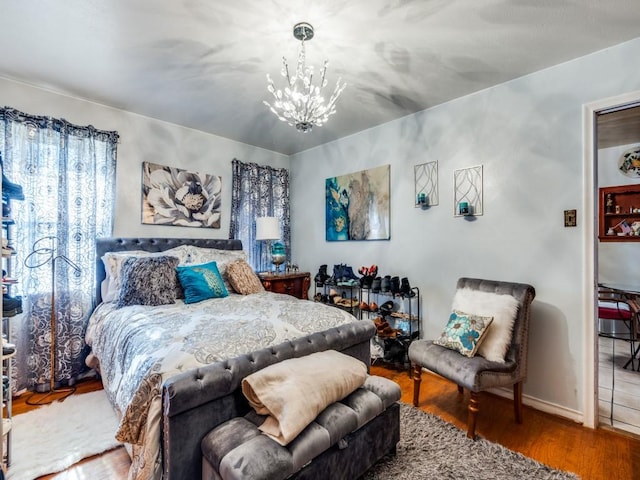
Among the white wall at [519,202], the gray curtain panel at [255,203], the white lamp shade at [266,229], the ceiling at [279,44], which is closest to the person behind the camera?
the ceiling at [279,44]

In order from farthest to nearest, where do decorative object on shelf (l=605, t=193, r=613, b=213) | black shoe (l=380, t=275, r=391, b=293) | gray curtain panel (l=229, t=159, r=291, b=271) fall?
1. decorative object on shelf (l=605, t=193, r=613, b=213)
2. gray curtain panel (l=229, t=159, r=291, b=271)
3. black shoe (l=380, t=275, r=391, b=293)

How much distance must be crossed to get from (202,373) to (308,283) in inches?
114

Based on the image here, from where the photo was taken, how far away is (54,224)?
279cm

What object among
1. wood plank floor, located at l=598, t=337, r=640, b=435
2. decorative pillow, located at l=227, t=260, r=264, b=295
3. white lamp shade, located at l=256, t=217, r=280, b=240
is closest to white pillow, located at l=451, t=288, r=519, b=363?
wood plank floor, located at l=598, t=337, r=640, b=435

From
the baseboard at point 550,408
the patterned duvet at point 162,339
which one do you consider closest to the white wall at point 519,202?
the baseboard at point 550,408

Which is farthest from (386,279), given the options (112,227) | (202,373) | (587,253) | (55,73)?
(55,73)

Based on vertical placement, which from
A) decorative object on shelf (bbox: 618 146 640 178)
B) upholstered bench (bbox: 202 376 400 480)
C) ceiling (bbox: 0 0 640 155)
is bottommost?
upholstered bench (bbox: 202 376 400 480)

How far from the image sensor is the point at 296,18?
6.16ft

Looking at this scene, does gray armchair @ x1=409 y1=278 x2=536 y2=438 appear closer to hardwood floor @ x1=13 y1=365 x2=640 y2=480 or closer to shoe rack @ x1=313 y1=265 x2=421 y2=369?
hardwood floor @ x1=13 y1=365 x2=640 y2=480

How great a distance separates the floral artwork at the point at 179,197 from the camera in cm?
343

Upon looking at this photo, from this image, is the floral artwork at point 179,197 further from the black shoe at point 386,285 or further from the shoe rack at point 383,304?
the black shoe at point 386,285

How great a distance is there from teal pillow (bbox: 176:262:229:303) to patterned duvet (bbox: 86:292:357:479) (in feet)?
0.30

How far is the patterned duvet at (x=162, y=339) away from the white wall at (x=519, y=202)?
1348 millimetres

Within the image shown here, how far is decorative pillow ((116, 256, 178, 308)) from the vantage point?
2.54 metres
